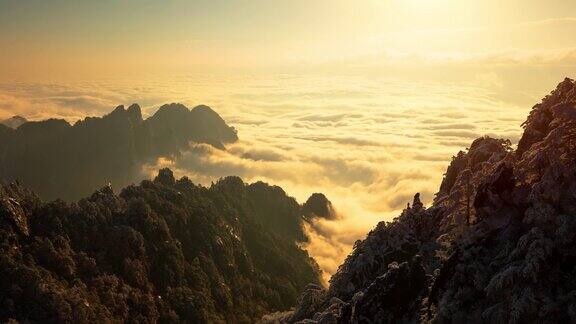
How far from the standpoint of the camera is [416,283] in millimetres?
45312

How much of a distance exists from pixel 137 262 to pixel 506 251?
10358cm

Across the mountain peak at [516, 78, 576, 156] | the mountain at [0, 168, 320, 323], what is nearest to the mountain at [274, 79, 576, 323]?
the mountain peak at [516, 78, 576, 156]

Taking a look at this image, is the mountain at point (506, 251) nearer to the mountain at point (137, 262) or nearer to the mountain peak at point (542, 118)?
the mountain peak at point (542, 118)

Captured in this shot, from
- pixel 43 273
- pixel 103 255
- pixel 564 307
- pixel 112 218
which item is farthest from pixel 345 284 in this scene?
pixel 112 218

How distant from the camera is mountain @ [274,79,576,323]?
33.8 metres

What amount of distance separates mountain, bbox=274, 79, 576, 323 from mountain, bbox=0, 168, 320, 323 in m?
Result: 67.5

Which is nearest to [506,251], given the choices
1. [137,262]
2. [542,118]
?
[542,118]

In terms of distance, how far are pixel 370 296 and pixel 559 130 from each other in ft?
76.7

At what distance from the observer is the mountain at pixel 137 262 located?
309 feet

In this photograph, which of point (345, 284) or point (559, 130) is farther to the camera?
point (345, 284)

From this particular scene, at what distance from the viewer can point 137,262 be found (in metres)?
122

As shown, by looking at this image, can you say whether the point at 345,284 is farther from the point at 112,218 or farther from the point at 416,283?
the point at 112,218

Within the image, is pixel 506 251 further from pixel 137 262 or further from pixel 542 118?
pixel 137 262

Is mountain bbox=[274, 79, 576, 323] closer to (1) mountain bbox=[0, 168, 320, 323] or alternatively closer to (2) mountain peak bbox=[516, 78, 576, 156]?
(2) mountain peak bbox=[516, 78, 576, 156]
